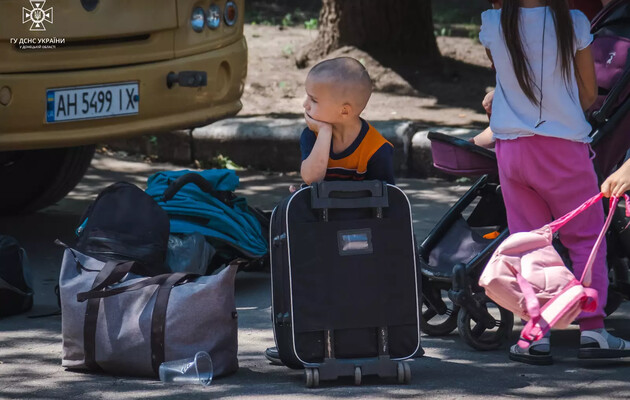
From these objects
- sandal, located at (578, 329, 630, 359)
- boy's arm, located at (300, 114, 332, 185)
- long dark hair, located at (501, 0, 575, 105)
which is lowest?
sandal, located at (578, 329, 630, 359)

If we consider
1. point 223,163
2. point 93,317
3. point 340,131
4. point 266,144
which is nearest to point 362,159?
point 340,131

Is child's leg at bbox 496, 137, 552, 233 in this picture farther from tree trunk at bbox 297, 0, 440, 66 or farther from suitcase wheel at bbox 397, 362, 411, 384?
tree trunk at bbox 297, 0, 440, 66

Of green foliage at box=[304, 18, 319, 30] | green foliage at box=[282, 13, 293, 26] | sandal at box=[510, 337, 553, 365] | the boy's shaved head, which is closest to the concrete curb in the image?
sandal at box=[510, 337, 553, 365]

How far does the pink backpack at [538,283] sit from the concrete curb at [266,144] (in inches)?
158

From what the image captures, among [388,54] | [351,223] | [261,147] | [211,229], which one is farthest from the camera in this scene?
[388,54]

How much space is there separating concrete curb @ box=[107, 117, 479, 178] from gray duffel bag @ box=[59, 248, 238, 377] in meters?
3.96

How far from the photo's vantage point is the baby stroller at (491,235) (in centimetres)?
460

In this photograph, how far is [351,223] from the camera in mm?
4172

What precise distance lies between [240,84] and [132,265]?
254 centimetres

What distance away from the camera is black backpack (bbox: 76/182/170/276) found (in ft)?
16.3

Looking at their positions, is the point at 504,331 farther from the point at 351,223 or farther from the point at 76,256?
the point at 76,256

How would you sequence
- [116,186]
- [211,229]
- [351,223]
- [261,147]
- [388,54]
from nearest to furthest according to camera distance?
1. [351,223]
2. [116,186]
3. [211,229]
4. [261,147]
5. [388,54]

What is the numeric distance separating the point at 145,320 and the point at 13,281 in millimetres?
1129

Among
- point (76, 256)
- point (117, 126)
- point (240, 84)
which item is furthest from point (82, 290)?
point (240, 84)
